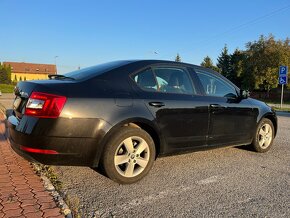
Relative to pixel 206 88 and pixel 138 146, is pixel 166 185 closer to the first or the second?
pixel 138 146

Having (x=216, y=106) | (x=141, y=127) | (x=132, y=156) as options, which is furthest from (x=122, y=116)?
(x=216, y=106)

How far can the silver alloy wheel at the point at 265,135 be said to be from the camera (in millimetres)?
6266

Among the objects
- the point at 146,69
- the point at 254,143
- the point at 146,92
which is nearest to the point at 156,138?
the point at 146,92

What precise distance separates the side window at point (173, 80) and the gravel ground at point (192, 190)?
3.69 ft

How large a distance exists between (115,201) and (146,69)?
177cm

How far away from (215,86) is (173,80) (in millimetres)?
926

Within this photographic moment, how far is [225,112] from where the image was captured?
5.38 metres

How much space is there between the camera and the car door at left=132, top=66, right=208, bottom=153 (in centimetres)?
452

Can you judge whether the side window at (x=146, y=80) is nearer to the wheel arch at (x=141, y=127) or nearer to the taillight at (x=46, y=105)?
the wheel arch at (x=141, y=127)

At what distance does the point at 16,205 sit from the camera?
3.46 metres

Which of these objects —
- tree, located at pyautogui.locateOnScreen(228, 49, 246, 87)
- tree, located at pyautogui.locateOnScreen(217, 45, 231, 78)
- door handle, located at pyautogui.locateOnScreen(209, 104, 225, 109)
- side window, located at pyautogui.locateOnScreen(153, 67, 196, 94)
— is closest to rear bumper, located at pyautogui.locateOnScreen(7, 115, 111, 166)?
side window, located at pyautogui.locateOnScreen(153, 67, 196, 94)

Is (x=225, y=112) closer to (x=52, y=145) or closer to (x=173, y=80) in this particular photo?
(x=173, y=80)

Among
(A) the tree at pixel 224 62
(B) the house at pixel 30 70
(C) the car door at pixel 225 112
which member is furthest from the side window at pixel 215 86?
(B) the house at pixel 30 70

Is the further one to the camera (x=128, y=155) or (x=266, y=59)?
(x=266, y=59)
